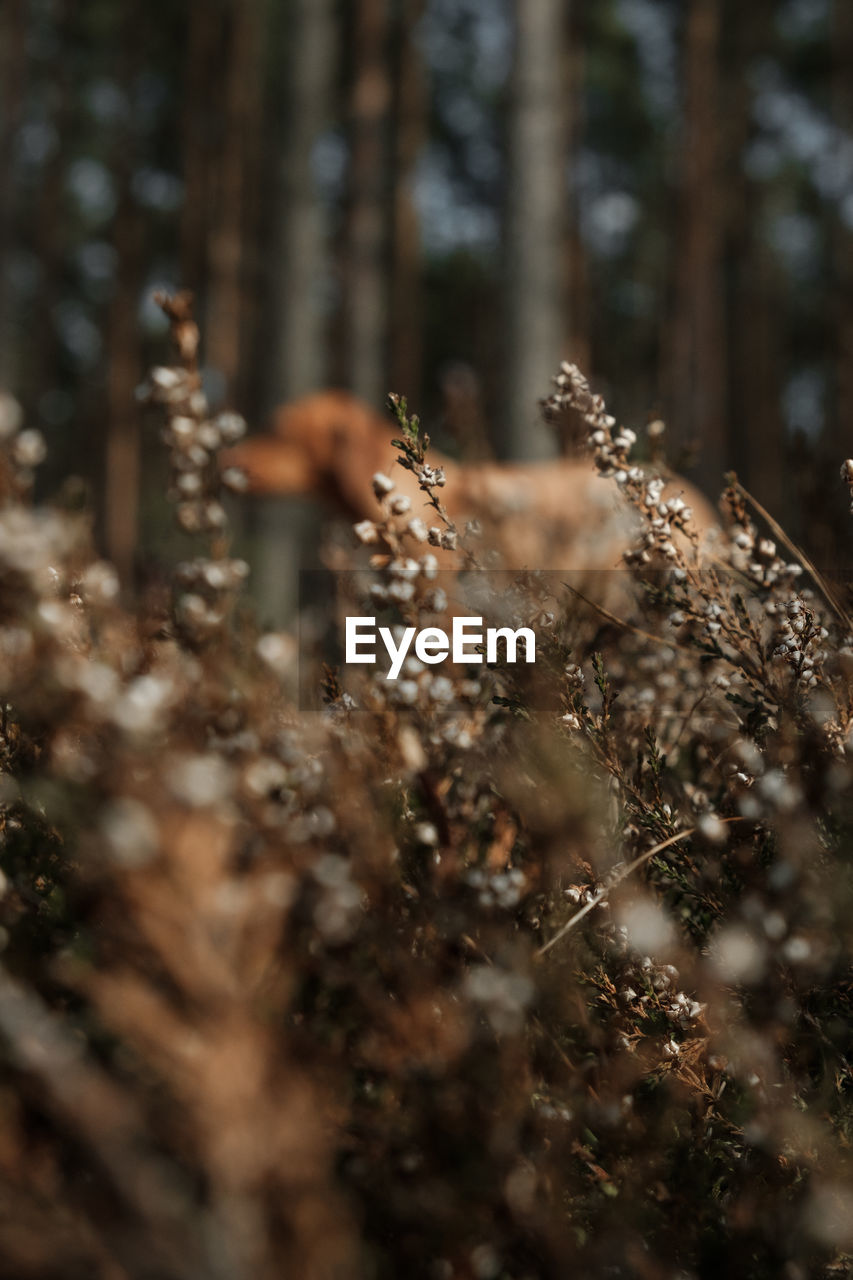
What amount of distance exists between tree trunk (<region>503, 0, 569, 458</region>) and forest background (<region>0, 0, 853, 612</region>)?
0.02 metres

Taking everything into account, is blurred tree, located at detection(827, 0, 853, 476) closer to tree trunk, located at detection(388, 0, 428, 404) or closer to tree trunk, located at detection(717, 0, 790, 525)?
tree trunk, located at detection(717, 0, 790, 525)

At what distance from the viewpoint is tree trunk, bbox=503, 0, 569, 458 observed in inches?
257

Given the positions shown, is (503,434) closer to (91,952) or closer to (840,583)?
(840,583)

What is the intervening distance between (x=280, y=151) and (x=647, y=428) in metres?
9.90

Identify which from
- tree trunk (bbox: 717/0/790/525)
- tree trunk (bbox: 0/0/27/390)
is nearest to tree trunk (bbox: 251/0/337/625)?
tree trunk (bbox: 0/0/27/390)

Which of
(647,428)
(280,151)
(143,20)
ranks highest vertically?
(143,20)

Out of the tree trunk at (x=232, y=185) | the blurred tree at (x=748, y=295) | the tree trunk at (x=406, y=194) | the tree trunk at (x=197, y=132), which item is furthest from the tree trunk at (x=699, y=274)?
the tree trunk at (x=197, y=132)

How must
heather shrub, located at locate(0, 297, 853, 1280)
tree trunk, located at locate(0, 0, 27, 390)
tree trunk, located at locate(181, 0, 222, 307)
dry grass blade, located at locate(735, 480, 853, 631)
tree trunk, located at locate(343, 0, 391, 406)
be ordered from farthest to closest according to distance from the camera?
tree trunk, located at locate(181, 0, 222, 307) → tree trunk, located at locate(0, 0, 27, 390) → tree trunk, located at locate(343, 0, 391, 406) → dry grass blade, located at locate(735, 480, 853, 631) → heather shrub, located at locate(0, 297, 853, 1280)

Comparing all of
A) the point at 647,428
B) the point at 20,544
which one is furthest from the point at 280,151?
the point at 20,544

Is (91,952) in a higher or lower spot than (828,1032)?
higher

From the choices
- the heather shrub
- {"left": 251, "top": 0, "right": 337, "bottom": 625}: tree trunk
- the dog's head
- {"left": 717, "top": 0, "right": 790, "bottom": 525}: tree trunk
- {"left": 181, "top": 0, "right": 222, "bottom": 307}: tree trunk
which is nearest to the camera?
the heather shrub

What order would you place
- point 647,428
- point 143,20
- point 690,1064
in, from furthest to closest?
point 143,20 < point 647,428 < point 690,1064

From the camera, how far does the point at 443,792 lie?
132 centimetres

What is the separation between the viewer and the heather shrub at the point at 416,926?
0.74 metres
